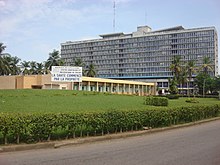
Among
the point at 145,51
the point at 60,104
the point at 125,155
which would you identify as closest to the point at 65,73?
the point at 60,104

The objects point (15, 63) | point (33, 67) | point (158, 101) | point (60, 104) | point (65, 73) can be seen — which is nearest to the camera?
point (60, 104)

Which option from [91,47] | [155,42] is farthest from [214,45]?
[91,47]

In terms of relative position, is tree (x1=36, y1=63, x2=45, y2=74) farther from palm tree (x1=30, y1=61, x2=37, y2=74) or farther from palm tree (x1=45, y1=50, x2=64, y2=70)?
palm tree (x1=45, y1=50, x2=64, y2=70)

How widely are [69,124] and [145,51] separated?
122 m

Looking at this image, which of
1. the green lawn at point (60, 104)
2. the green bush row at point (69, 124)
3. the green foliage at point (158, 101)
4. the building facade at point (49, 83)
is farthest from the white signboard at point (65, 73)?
the green bush row at point (69, 124)

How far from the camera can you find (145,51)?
424 ft

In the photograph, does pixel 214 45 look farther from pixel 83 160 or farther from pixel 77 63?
pixel 83 160

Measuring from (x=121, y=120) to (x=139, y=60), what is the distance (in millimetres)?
119181

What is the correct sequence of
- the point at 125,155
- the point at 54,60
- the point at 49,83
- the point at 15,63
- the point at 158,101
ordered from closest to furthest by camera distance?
1. the point at 125,155
2. the point at 158,101
3. the point at 49,83
4. the point at 54,60
5. the point at 15,63

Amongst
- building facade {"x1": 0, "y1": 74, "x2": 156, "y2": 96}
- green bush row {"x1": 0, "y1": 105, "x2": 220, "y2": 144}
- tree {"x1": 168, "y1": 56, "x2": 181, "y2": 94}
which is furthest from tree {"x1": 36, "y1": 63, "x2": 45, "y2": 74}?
green bush row {"x1": 0, "y1": 105, "x2": 220, "y2": 144}

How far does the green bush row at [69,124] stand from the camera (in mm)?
9086

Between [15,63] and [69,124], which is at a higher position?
[15,63]

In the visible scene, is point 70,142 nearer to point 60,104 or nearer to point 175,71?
point 60,104

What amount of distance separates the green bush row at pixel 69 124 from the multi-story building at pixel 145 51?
108 m
